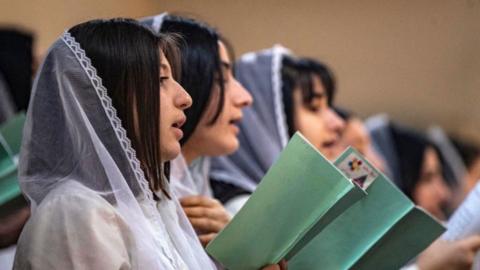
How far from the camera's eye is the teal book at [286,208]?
1379mm

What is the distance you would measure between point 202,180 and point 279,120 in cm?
44

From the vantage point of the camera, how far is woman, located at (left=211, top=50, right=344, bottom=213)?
7.24ft

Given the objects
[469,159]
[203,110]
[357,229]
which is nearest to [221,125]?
[203,110]

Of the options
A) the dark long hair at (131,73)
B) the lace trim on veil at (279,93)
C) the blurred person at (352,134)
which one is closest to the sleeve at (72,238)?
the dark long hair at (131,73)

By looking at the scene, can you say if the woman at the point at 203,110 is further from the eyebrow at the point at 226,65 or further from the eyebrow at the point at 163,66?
the eyebrow at the point at 163,66

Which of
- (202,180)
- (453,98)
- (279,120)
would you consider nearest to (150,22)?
(202,180)

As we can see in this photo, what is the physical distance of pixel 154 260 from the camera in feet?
4.29

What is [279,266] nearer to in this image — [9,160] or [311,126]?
[9,160]

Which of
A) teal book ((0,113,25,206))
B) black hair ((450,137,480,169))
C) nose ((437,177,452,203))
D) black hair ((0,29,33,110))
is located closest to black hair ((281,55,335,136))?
black hair ((0,29,33,110))

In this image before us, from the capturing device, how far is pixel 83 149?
133 cm

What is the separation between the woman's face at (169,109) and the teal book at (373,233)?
0.37 m

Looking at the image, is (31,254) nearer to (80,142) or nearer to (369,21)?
(80,142)

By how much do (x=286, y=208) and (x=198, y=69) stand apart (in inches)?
17.7

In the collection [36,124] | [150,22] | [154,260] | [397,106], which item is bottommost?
[397,106]
